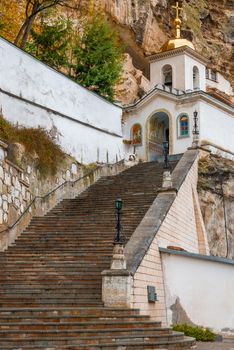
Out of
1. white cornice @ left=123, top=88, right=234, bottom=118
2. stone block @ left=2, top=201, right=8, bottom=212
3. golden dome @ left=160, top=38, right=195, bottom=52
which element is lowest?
stone block @ left=2, top=201, right=8, bottom=212

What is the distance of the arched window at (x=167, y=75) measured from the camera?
34.0 meters

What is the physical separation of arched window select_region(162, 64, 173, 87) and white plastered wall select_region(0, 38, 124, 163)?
28.8 feet

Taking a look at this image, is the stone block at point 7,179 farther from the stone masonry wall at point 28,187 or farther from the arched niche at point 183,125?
the arched niche at point 183,125

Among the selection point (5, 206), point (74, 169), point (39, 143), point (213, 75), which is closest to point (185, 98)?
point (74, 169)

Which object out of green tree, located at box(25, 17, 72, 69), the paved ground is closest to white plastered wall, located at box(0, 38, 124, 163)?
green tree, located at box(25, 17, 72, 69)

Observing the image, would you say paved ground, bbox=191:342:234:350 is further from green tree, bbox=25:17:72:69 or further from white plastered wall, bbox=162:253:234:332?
green tree, bbox=25:17:72:69

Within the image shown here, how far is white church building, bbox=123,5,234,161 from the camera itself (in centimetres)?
2903

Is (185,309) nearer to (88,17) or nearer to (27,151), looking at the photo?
(27,151)

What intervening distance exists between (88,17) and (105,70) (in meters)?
7.00

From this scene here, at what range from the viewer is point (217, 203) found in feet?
81.9

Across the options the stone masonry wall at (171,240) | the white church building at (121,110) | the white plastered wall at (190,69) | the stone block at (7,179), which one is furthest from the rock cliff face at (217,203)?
the stone block at (7,179)

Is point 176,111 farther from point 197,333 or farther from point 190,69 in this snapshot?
point 197,333

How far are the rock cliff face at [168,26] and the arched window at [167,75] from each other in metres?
2.94

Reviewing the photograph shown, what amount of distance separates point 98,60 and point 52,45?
2596 millimetres
